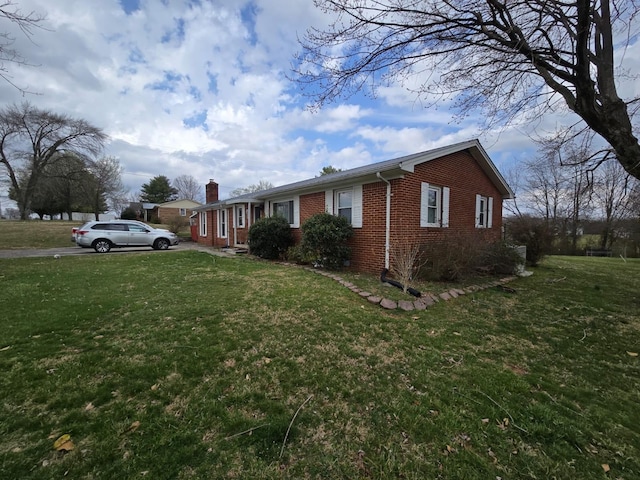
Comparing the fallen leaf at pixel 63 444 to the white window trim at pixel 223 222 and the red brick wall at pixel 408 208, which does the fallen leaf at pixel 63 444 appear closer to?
the red brick wall at pixel 408 208

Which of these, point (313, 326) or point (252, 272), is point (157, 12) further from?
point (313, 326)

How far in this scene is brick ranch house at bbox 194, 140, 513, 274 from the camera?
7.79 metres

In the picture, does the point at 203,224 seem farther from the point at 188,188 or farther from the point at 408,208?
the point at 188,188

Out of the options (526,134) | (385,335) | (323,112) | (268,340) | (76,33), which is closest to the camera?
(268,340)

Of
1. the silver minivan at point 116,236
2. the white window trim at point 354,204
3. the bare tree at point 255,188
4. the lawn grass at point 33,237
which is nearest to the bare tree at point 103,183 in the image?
the lawn grass at point 33,237

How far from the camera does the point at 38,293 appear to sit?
557 centimetres

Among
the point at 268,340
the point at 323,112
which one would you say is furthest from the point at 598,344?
the point at 323,112

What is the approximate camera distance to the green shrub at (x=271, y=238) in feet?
36.2

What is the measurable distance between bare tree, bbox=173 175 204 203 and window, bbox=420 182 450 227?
169 ft

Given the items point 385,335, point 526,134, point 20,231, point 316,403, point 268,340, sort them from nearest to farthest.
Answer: point 316,403
point 268,340
point 385,335
point 526,134
point 20,231

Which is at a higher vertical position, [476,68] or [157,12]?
[157,12]

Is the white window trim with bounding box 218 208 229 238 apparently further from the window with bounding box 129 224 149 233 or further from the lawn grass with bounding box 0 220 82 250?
the lawn grass with bounding box 0 220 82 250

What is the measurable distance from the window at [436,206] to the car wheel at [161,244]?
14.1m

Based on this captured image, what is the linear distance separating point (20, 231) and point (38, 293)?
22599 mm
